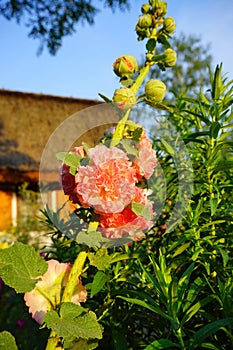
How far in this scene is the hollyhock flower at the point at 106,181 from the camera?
0.81m

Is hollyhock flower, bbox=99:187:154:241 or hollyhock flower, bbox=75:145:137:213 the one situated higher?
hollyhock flower, bbox=75:145:137:213

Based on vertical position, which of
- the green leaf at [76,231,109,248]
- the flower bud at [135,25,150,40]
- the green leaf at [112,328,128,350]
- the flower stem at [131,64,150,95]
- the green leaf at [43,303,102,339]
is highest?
the flower bud at [135,25,150,40]

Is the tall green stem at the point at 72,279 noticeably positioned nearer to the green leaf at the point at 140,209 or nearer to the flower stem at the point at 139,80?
the green leaf at the point at 140,209

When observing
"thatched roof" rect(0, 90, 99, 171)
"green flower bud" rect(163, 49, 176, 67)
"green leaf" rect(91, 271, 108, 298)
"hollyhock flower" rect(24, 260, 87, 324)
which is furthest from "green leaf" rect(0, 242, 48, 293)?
"thatched roof" rect(0, 90, 99, 171)

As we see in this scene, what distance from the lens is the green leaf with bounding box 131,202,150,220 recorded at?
826mm

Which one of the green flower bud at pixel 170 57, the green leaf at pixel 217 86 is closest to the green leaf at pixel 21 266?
the green flower bud at pixel 170 57

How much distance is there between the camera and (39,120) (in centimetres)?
1529

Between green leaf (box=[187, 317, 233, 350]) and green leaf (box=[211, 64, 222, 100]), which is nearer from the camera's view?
green leaf (box=[187, 317, 233, 350])

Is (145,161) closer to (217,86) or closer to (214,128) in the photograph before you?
(214,128)

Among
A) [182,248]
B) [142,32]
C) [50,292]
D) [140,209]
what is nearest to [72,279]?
[50,292]

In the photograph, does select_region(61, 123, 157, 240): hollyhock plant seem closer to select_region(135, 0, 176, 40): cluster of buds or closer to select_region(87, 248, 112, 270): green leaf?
select_region(87, 248, 112, 270): green leaf

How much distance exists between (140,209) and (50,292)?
0.19m

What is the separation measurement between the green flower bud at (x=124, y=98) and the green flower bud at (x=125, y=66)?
0.06 metres

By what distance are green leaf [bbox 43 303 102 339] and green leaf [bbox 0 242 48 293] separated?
55 mm
